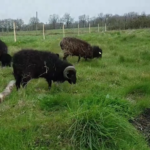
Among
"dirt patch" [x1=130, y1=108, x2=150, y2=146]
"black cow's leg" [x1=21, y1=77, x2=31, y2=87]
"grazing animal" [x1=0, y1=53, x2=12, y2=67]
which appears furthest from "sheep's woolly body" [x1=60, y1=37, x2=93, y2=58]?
"dirt patch" [x1=130, y1=108, x2=150, y2=146]

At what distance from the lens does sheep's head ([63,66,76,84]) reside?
27.6 ft

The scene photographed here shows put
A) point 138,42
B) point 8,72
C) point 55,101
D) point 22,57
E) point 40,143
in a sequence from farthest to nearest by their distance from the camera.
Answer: point 138,42, point 8,72, point 22,57, point 55,101, point 40,143

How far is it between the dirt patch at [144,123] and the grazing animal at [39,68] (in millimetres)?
3228

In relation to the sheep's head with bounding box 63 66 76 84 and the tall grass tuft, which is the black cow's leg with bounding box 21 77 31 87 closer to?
the sheep's head with bounding box 63 66 76 84

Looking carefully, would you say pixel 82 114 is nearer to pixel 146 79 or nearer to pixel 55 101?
pixel 55 101

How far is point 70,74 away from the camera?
859cm

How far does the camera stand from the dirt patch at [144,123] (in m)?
5.07

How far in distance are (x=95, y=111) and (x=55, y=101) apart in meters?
1.65

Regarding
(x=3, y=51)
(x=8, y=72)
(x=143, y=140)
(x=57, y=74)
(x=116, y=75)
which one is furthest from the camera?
(x=3, y=51)

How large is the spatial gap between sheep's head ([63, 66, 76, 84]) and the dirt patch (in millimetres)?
3101

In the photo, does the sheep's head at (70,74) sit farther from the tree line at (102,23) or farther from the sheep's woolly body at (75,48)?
the tree line at (102,23)

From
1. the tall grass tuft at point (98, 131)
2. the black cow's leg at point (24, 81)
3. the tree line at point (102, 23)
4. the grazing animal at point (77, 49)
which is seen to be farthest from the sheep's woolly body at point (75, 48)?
the tree line at point (102, 23)

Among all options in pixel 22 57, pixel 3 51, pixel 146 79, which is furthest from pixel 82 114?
pixel 3 51

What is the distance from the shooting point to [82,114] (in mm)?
4555
